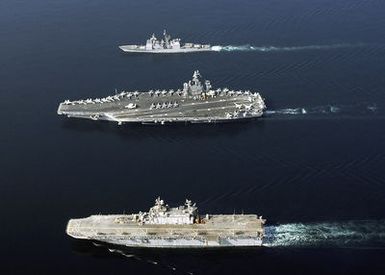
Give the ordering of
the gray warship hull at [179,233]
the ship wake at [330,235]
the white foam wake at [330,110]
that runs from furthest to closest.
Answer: the white foam wake at [330,110], the gray warship hull at [179,233], the ship wake at [330,235]

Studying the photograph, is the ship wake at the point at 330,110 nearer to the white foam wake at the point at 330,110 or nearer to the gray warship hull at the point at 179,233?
the white foam wake at the point at 330,110

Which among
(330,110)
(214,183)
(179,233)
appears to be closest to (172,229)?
(179,233)

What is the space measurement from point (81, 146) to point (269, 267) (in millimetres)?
71325

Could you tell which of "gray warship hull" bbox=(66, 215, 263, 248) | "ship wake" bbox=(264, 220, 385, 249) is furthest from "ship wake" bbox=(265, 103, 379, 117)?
"gray warship hull" bbox=(66, 215, 263, 248)

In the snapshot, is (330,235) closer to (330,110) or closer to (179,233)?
(179,233)

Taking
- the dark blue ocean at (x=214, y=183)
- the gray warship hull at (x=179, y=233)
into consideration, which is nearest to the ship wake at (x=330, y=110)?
the dark blue ocean at (x=214, y=183)

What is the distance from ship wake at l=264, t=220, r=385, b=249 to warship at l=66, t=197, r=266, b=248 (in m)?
4.38

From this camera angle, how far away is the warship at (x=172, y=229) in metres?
143

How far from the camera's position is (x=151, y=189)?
161 m

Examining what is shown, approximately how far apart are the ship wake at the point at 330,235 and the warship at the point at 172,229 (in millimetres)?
4382

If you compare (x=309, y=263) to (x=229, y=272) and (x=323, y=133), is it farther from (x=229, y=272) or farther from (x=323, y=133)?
(x=323, y=133)

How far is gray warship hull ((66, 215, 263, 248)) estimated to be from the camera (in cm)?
14300

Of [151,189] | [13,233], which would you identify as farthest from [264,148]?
[13,233]

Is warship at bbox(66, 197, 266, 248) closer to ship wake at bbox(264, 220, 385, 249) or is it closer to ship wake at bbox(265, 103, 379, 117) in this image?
ship wake at bbox(264, 220, 385, 249)
